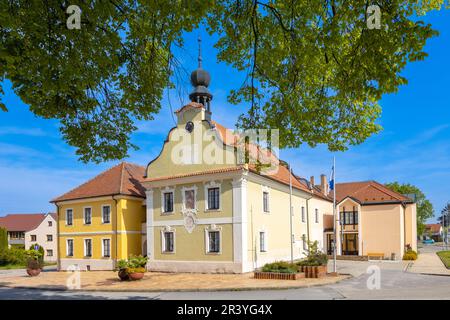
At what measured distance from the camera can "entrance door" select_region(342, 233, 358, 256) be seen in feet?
135

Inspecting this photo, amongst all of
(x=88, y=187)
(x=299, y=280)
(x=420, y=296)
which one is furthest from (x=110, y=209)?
(x=420, y=296)

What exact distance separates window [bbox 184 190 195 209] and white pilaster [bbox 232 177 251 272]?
3.25 metres

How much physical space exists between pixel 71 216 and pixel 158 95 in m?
28.1

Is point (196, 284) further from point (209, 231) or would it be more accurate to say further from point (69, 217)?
point (69, 217)

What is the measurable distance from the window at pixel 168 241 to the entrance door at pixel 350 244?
2102 centimetres

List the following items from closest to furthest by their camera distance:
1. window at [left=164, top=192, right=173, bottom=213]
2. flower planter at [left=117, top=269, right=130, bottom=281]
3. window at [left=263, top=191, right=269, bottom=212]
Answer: flower planter at [left=117, top=269, right=130, bottom=281], window at [left=164, top=192, right=173, bottom=213], window at [left=263, top=191, right=269, bottom=212]

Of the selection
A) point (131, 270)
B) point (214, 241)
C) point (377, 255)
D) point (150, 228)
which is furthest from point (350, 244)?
point (131, 270)

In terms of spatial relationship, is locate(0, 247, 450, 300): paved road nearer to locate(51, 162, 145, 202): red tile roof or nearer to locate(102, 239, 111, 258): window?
locate(102, 239, 111, 258): window

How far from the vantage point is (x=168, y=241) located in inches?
1120

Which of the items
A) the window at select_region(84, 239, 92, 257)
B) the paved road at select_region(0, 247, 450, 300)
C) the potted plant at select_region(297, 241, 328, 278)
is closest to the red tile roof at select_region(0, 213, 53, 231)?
the window at select_region(84, 239, 92, 257)

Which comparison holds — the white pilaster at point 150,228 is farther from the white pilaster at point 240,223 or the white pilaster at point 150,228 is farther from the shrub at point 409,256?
the shrub at point 409,256

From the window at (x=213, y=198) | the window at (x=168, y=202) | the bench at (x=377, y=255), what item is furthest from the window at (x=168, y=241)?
the bench at (x=377, y=255)

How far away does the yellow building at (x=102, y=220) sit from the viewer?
31703 mm
